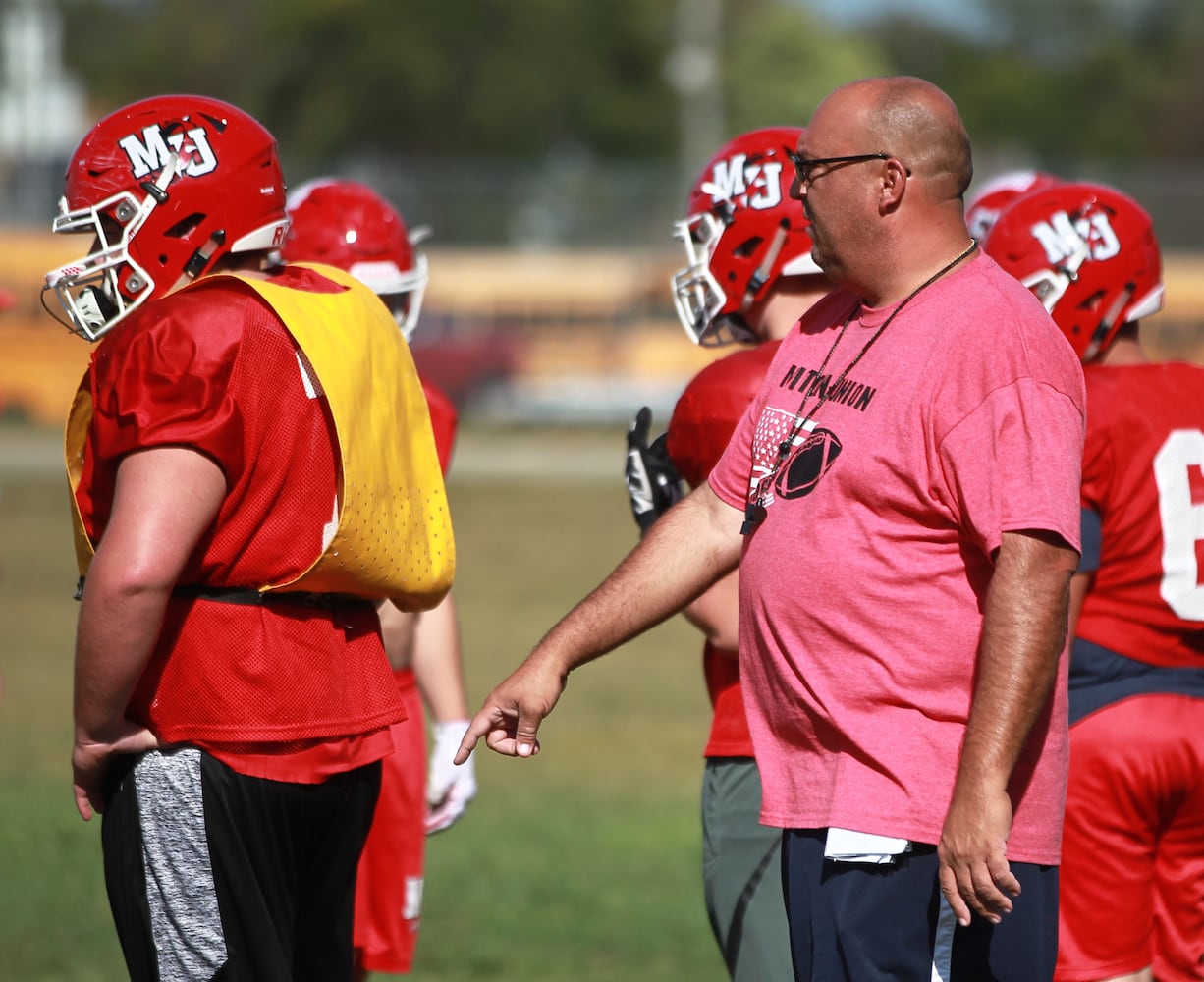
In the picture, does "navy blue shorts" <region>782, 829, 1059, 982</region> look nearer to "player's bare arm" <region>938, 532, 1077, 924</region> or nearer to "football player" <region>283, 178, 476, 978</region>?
"player's bare arm" <region>938, 532, 1077, 924</region>

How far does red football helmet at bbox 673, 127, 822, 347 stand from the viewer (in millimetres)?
3779

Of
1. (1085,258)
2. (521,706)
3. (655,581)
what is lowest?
(521,706)

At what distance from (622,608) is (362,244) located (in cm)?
178

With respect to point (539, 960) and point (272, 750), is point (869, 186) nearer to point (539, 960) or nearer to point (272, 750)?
point (272, 750)

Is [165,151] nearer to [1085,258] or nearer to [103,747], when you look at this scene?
[103,747]

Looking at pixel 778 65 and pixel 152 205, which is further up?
pixel 778 65

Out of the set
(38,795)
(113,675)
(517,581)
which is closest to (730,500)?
(113,675)

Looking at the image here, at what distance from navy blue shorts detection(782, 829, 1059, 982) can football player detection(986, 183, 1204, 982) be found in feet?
2.87

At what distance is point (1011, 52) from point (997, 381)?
285ft

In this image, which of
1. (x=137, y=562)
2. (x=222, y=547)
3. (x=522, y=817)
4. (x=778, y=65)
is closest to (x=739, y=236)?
(x=222, y=547)

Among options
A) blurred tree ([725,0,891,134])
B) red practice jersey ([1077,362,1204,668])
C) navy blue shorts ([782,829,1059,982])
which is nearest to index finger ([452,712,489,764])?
navy blue shorts ([782,829,1059,982])

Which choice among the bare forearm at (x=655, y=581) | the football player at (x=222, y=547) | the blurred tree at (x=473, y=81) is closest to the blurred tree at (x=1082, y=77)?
the blurred tree at (x=473, y=81)

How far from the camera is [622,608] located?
310 cm

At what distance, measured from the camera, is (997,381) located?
263cm
